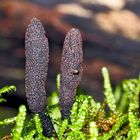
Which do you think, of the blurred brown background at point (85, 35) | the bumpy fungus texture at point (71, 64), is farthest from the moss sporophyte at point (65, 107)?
the blurred brown background at point (85, 35)

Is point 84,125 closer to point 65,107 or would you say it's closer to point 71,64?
point 65,107

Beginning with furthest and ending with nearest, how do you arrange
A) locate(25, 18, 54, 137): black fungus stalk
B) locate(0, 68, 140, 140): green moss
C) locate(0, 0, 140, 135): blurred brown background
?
locate(0, 0, 140, 135): blurred brown background
locate(0, 68, 140, 140): green moss
locate(25, 18, 54, 137): black fungus stalk

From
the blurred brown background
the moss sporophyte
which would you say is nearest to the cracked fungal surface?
the moss sporophyte

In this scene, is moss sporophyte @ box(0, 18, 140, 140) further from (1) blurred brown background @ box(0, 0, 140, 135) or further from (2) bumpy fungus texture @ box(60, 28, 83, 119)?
(1) blurred brown background @ box(0, 0, 140, 135)

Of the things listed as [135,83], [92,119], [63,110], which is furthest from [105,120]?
[135,83]

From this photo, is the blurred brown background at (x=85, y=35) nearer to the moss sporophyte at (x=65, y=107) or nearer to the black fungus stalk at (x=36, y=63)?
the moss sporophyte at (x=65, y=107)

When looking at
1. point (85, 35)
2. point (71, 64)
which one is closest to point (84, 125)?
point (71, 64)
